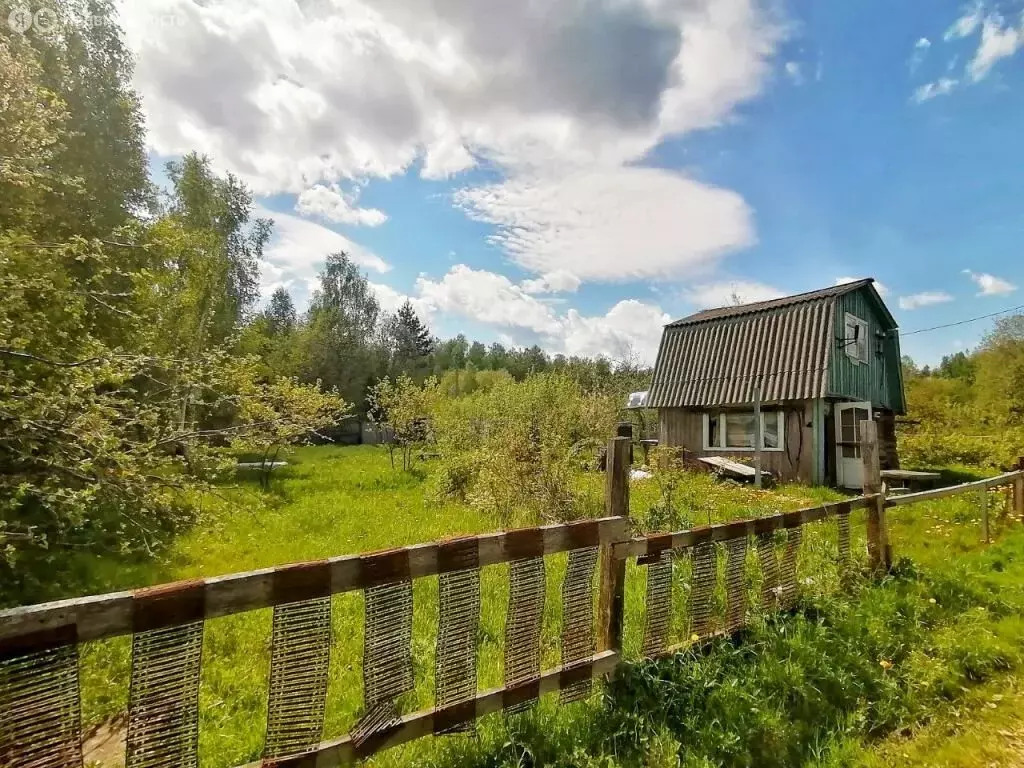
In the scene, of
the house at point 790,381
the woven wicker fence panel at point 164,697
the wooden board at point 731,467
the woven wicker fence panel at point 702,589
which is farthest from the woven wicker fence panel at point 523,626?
the wooden board at point 731,467

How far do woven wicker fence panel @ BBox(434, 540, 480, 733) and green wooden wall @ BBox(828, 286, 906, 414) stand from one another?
1414cm

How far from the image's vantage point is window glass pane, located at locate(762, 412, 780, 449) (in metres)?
15.5

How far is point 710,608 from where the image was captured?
3.94 metres

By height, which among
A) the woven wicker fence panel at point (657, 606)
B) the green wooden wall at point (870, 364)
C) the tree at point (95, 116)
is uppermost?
the tree at point (95, 116)

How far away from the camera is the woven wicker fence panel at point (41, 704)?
1.75 metres

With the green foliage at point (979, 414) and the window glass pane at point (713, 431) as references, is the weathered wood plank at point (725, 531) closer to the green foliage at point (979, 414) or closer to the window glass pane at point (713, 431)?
the green foliage at point (979, 414)

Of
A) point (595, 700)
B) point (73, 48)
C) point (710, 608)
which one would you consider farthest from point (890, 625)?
point (73, 48)

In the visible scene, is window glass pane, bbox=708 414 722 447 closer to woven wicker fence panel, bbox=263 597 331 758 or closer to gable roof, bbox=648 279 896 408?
gable roof, bbox=648 279 896 408

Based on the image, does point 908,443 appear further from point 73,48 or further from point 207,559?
point 73,48

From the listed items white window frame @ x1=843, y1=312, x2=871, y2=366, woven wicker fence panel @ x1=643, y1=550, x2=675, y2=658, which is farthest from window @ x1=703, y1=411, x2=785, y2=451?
woven wicker fence panel @ x1=643, y1=550, x2=675, y2=658

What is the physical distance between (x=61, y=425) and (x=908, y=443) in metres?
23.3

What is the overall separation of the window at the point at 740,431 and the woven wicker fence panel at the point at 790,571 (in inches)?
466

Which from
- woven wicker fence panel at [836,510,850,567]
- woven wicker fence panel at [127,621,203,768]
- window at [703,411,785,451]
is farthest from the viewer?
window at [703,411,785,451]

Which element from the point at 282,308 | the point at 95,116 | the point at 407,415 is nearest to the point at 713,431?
the point at 407,415
